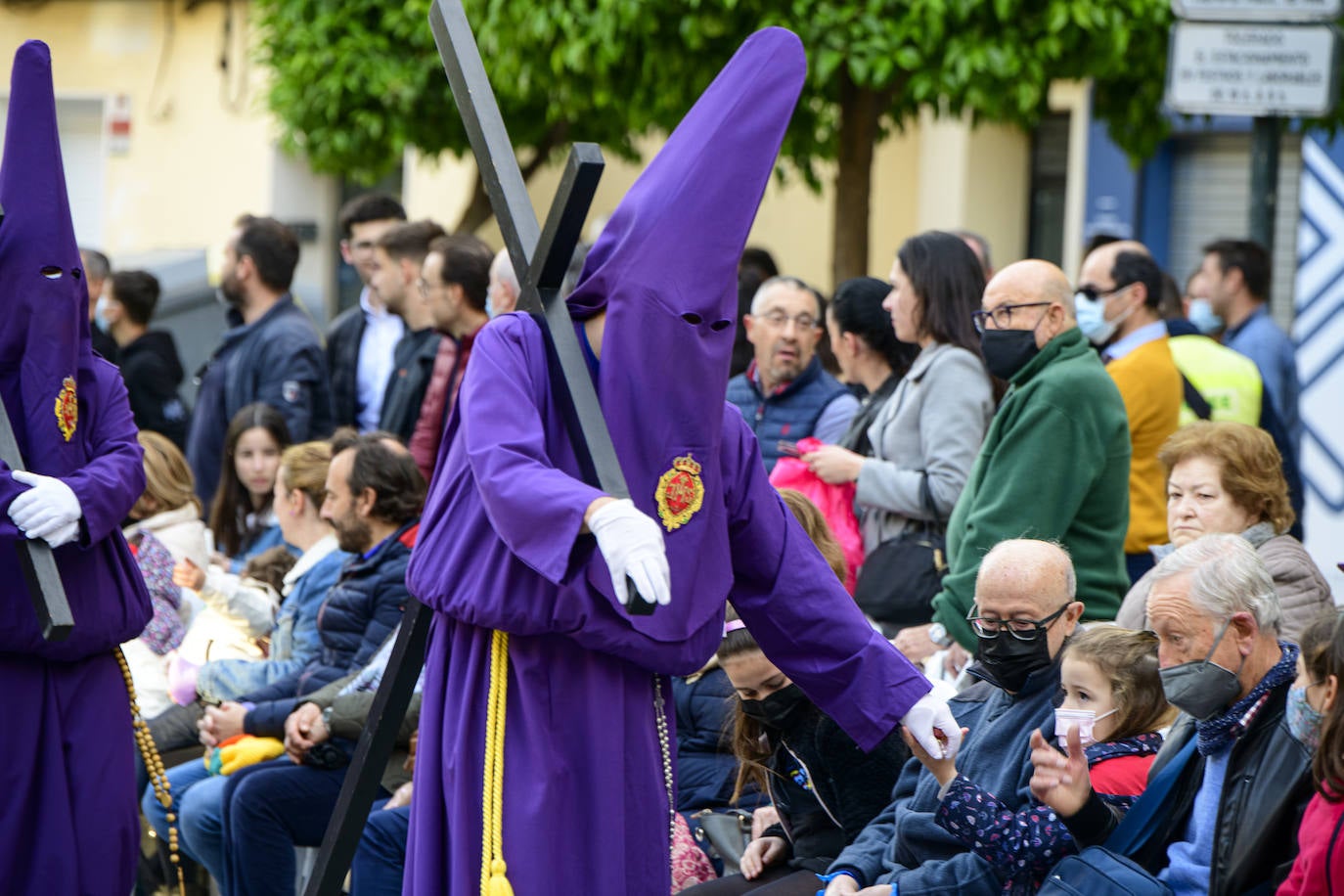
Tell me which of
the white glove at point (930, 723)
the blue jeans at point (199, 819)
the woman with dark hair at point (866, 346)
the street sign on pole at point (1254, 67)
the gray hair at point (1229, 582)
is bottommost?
the blue jeans at point (199, 819)

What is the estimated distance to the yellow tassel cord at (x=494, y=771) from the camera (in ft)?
11.6

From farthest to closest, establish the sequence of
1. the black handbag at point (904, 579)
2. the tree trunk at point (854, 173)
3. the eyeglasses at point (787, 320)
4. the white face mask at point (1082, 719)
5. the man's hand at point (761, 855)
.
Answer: the tree trunk at point (854, 173), the eyeglasses at point (787, 320), the black handbag at point (904, 579), the man's hand at point (761, 855), the white face mask at point (1082, 719)

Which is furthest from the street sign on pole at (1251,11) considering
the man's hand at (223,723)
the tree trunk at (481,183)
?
the tree trunk at (481,183)

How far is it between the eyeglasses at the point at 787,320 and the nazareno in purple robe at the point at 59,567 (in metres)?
2.36

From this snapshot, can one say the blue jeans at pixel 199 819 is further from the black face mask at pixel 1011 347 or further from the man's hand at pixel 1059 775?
the man's hand at pixel 1059 775

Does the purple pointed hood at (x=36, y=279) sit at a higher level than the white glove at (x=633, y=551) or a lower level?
higher

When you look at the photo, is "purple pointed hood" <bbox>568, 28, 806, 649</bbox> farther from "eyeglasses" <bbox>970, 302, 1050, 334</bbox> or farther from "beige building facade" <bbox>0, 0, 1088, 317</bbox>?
"beige building facade" <bbox>0, 0, 1088, 317</bbox>

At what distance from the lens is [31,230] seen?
179 inches

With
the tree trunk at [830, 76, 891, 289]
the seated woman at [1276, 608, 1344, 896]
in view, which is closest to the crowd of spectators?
the seated woman at [1276, 608, 1344, 896]

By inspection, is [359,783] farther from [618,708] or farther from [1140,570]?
[1140,570]

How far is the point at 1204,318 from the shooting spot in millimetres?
8625

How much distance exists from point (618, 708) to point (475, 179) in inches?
478

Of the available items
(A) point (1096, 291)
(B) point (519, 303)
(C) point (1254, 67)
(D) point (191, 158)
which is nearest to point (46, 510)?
(B) point (519, 303)

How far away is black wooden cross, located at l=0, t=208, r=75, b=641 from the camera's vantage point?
4.18 m
